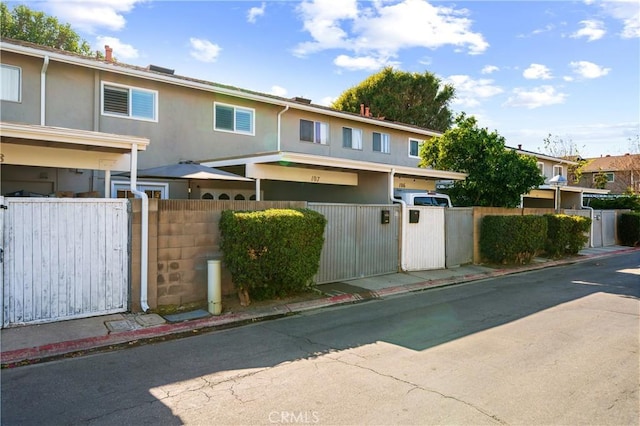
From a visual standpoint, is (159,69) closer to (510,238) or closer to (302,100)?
(302,100)

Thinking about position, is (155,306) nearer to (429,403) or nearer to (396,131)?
(429,403)

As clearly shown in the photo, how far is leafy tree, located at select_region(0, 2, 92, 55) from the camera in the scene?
29.4m

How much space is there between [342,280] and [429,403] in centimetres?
704

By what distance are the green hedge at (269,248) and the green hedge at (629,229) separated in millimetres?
23677

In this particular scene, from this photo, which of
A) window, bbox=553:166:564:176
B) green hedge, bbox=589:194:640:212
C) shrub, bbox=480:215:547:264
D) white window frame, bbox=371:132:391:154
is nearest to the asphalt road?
shrub, bbox=480:215:547:264

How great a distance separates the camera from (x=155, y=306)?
8023 mm

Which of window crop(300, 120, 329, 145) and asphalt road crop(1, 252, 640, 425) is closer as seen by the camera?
asphalt road crop(1, 252, 640, 425)

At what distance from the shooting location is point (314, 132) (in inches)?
718

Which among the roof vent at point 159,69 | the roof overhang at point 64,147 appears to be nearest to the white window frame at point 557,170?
the roof vent at point 159,69

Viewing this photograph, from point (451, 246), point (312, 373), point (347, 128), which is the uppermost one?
point (347, 128)

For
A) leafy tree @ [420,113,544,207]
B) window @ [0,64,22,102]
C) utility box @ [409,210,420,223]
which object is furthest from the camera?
leafy tree @ [420,113,544,207]

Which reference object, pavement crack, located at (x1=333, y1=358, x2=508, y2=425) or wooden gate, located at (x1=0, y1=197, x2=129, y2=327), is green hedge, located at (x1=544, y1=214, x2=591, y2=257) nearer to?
pavement crack, located at (x1=333, y1=358, x2=508, y2=425)

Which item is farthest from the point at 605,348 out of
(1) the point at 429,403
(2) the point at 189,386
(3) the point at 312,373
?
(2) the point at 189,386

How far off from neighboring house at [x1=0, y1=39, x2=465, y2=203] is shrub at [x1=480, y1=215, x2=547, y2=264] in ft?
9.27
